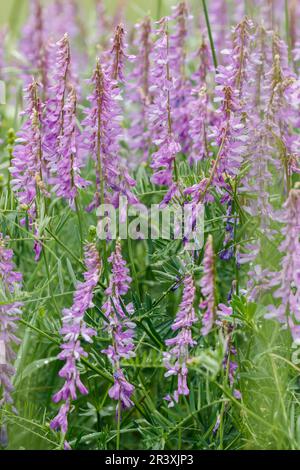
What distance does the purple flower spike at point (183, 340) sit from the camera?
5.60 feet

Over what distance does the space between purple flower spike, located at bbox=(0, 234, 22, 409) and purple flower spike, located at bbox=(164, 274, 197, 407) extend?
0.28m

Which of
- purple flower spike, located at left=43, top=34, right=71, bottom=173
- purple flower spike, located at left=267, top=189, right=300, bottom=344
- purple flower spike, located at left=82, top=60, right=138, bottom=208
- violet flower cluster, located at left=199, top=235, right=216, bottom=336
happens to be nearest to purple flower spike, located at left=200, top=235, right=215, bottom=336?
violet flower cluster, located at left=199, top=235, right=216, bottom=336

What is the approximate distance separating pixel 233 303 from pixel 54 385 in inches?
26.6

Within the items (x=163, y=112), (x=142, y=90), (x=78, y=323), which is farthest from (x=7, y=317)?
(x=142, y=90)

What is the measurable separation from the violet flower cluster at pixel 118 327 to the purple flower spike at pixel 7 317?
165mm

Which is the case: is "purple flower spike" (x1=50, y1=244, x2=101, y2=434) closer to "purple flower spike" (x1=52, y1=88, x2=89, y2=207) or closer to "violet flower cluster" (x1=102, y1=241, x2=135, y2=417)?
"violet flower cluster" (x1=102, y1=241, x2=135, y2=417)

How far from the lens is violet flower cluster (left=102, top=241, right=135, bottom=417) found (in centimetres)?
173

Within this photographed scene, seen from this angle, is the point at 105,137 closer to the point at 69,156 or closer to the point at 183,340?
the point at 69,156

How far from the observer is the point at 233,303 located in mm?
1682

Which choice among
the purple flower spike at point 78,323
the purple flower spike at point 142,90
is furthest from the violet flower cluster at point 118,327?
the purple flower spike at point 142,90

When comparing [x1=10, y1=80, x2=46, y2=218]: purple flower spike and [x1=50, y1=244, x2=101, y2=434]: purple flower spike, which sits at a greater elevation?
[x1=10, y1=80, x2=46, y2=218]: purple flower spike

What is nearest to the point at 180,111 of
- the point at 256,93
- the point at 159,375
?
the point at 256,93

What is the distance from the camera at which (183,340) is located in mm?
1729

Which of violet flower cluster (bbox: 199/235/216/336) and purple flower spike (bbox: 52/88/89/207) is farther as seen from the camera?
purple flower spike (bbox: 52/88/89/207)
